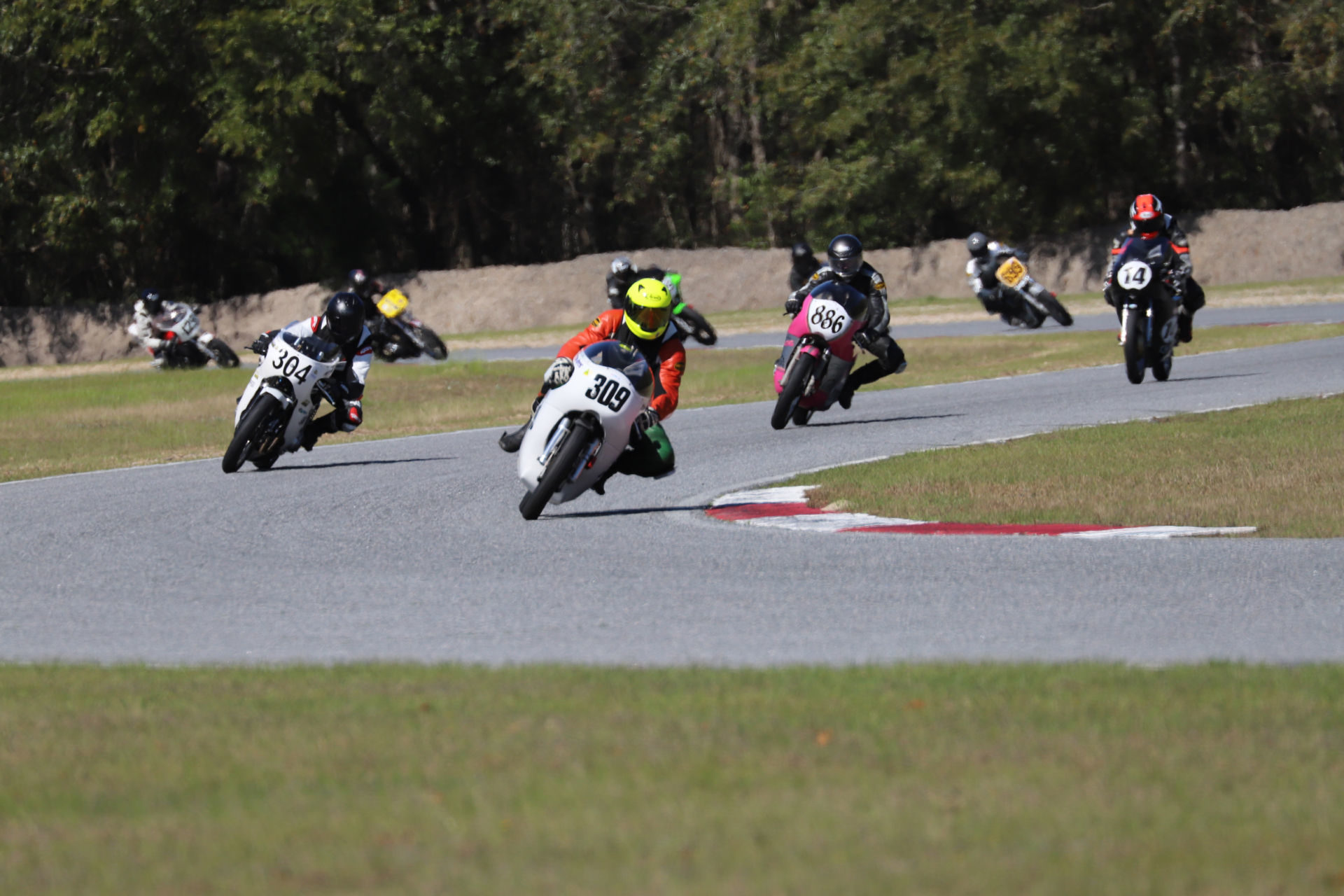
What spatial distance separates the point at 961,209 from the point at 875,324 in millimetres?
26365

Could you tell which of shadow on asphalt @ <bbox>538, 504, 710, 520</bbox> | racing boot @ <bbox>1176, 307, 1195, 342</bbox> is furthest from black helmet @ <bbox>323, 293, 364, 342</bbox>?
racing boot @ <bbox>1176, 307, 1195, 342</bbox>

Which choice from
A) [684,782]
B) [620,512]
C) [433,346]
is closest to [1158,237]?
[620,512]

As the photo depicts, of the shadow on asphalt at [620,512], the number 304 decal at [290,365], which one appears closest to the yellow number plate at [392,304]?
the number 304 decal at [290,365]

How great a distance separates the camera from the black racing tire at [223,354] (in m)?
28.1

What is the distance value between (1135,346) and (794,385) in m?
4.11

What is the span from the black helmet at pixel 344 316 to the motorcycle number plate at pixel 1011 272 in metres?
15.0

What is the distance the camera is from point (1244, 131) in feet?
126

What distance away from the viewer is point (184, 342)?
1113 inches

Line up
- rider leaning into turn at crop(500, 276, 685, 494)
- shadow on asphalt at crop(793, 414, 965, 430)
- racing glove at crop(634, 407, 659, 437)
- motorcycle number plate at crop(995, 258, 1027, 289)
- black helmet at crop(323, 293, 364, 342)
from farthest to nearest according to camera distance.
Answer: motorcycle number plate at crop(995, 258, 1027, 289)
shadow on asphalt at crop(793, 414, 965, 430)
black helmet at crop(323, 293, 364, 342)
rider leaning into turn at crop(500, 276, 685, 494)
racing glove at crop(634, 407, 659, 437)

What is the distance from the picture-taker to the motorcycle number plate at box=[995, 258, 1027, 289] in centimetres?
2703

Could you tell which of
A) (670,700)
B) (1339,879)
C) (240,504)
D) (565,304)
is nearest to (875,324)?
(240,504)

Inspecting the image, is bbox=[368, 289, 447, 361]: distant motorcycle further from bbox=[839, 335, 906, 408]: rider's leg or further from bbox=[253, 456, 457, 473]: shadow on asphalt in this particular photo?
bbox=[253, 456, 457, 473]: shadow on asphalt

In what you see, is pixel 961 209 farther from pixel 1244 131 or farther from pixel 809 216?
pixel 1244 131

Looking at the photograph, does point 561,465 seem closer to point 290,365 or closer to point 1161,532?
point 1161,532
